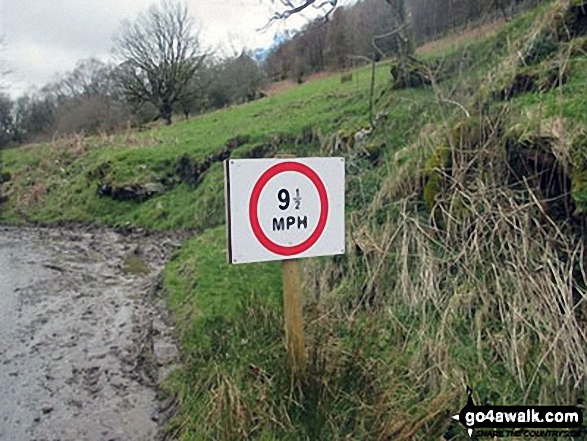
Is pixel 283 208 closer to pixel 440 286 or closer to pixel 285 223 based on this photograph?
pixel 285 223

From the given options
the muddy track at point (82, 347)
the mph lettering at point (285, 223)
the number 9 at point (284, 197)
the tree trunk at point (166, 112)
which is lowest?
the muddy track at point (82, 347)

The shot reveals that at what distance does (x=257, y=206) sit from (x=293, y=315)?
688 millimetres

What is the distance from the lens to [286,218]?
2623 millimetres

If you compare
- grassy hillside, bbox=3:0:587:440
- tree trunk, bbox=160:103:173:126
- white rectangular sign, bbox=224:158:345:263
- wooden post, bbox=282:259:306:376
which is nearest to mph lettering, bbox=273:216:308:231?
white rectangular sign, bbox=224:158:345:263

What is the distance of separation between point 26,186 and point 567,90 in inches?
665

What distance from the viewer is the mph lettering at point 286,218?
261 centimetres

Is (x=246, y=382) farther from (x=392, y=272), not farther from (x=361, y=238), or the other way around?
(x=361, y=238)

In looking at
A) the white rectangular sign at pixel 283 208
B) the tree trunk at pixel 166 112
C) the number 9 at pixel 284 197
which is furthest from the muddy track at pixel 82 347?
the tree trunk at pixel 166 112

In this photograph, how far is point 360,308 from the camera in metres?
3.94

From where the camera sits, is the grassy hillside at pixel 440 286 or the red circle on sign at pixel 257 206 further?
the grassy hillside at pixel 440 286

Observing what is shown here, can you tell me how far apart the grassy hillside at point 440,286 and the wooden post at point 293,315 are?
0.39ft

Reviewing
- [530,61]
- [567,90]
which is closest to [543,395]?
[567,90]

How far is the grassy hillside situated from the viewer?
9.11ft

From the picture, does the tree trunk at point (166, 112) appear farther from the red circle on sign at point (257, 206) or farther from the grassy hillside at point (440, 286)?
the red circle on sign at point (257, 206)
